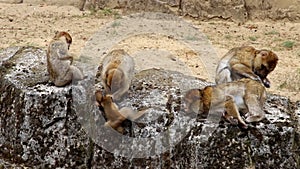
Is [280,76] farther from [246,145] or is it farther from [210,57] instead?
[246,145]

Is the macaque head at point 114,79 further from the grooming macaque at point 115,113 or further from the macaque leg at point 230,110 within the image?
the macaque leg at point 230,110

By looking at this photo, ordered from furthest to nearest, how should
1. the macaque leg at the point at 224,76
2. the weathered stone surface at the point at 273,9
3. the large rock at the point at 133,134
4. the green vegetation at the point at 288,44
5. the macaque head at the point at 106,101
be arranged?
the weathered stone surface at the point at 273,9
the green vegetation at the point at 288,44
the macaque leg at the point at 224,76
the macaque head at the point at 106,101
the large rock at the point at 133,134

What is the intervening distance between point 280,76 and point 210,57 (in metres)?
1.39

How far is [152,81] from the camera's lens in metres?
5.46

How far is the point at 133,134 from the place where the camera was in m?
4.86

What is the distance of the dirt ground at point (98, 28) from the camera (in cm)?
1058

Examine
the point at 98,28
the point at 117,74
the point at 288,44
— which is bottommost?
the point at 98,28

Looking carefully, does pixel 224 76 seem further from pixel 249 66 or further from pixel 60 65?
pixel 60 65

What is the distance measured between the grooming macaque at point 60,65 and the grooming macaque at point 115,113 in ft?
1.41

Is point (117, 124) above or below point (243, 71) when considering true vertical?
below

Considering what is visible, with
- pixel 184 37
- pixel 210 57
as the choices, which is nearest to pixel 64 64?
pixel 210 57

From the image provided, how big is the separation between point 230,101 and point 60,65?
57.7 inches

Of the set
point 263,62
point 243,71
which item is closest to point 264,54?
point 263,62

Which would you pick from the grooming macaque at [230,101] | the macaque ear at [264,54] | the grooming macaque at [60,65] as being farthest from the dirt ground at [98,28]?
the grooming macaque at [230,101]
